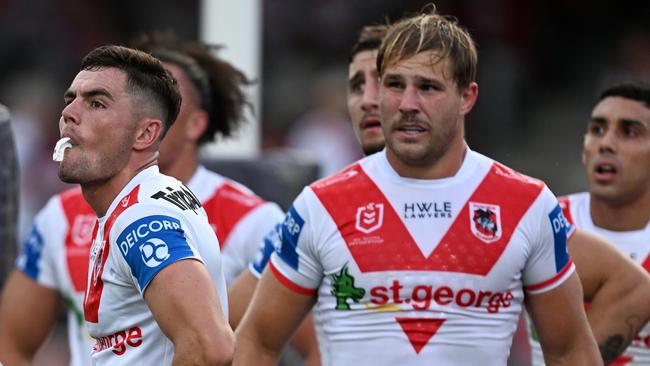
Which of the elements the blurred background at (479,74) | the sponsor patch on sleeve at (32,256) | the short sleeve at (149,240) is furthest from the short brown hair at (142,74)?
the blurred background at (479,74)

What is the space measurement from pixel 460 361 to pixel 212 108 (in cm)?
244

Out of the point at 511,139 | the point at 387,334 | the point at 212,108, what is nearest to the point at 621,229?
the point at 387,334

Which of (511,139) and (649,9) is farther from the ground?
(649,9)

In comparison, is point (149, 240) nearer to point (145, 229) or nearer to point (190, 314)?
point (145, 229)

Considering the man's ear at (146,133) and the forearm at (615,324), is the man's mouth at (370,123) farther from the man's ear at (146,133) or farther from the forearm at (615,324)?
the man's ear at (146,133)

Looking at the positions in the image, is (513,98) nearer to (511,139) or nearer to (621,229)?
(511,139)

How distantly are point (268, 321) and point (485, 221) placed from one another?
2.82ft

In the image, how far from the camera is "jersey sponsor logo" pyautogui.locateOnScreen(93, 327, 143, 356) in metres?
4.18

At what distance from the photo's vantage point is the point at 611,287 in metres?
5.29

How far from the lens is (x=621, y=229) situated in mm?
5961


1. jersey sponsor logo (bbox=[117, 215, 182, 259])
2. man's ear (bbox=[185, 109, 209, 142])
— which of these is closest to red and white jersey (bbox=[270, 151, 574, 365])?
jersey sponsor logo (bbox=[117, 215, 182, 259])

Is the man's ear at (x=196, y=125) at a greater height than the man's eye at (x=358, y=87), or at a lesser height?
lesser

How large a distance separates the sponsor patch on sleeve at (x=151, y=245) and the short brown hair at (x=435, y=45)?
3.77 ft

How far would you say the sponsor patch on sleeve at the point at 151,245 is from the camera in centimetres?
400
